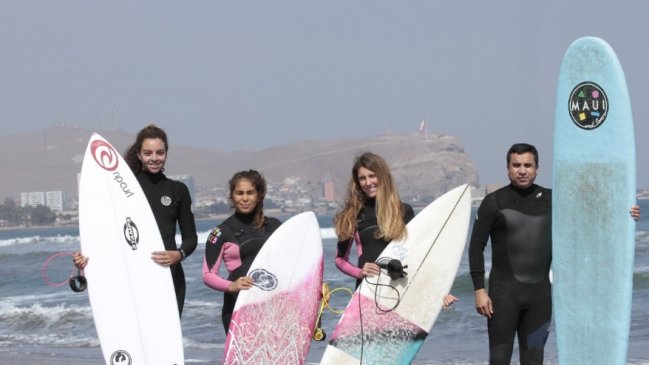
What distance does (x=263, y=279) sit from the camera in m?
4.75

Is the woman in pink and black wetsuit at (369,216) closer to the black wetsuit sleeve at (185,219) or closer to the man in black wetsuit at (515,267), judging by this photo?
the man in black wetsuit at (515,267)

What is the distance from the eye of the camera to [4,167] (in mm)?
161125

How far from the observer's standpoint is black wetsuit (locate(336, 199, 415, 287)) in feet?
15.4

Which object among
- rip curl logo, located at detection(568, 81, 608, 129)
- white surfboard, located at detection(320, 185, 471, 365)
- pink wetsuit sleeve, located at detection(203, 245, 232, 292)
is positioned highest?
rip curl logo, located at detection(568, 81, 608, 129)

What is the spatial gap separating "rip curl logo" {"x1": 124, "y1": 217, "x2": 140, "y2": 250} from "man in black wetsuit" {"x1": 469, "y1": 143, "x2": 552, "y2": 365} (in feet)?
5.27

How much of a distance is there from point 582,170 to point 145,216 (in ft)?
6.72

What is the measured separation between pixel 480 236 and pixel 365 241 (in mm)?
554

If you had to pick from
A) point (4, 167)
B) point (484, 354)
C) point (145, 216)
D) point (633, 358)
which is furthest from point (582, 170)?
point (4, 167)

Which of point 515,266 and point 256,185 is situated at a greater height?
point 256,185

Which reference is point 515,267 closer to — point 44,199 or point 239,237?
point 239,237

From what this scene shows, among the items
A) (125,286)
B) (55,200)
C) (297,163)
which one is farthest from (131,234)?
(297,163)

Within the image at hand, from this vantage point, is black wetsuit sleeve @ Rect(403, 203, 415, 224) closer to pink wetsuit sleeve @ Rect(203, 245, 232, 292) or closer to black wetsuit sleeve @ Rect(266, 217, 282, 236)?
black wetsuit sleeve @ Rect(266, 217, 282, 236)

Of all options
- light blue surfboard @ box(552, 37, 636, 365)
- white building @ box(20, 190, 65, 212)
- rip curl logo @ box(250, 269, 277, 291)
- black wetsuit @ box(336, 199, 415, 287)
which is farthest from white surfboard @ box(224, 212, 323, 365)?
white building @ box(20, 190, 65, 212)

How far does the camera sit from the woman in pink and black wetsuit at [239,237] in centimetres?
463
